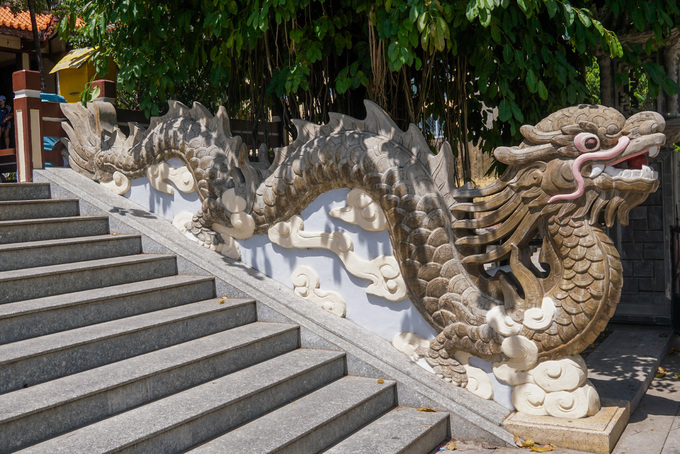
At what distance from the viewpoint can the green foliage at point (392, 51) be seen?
433 centimetres

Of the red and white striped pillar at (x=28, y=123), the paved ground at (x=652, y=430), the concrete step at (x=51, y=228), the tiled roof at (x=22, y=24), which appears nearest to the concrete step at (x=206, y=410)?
the paved ground at (x=652, y=430)

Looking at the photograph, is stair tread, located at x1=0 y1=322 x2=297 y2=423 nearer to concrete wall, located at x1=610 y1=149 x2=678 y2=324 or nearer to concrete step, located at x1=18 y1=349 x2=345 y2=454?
concrete step, located at x1=18 y1=349 x2=345 y2=454

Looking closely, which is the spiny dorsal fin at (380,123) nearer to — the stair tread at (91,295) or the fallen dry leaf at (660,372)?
the stair tread at (91,295)

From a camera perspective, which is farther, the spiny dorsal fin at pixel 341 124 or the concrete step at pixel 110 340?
the spiny dorsal fin at pixel 341 124

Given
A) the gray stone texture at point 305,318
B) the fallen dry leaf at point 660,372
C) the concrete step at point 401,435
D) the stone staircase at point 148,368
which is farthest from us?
the fallen dry leaf at point 660,372

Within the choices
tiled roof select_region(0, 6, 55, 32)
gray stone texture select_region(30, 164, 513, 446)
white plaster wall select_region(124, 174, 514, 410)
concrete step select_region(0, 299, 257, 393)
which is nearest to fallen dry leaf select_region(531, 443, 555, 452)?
gray stone texture select_region(30, 164, 513, 446)

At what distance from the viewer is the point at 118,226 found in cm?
525

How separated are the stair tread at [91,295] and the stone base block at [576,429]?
243cm

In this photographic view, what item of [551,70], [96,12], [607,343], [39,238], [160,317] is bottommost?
[607,343]

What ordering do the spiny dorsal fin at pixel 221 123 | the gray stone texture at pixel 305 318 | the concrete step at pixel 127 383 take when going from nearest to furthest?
1. the concrete step at pixel 127 383
2. the gray stone texture at pixel 305 318
3. the spiny dorsal fin at pixel 221 123

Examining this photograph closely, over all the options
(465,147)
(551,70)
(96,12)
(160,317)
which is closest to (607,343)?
(465,147)

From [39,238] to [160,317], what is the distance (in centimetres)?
131

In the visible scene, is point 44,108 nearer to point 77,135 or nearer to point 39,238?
point 77,135

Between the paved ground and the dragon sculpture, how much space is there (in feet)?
0.97
